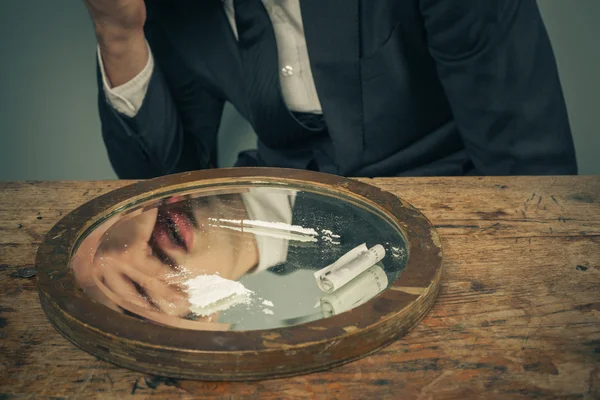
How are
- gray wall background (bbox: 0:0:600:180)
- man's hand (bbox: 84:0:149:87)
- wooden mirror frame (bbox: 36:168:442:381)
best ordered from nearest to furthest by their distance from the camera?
wooden mirror frame (bbox: 36:168:442:381) < man's hand (bbox: 84:0:149:87) < gray wall background (bbox: 0:0:600:180)

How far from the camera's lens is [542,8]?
165 centimetres

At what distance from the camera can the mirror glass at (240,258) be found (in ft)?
1.95

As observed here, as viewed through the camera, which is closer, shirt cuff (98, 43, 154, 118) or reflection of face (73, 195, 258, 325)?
reflection of face (73, 195, 258, 325)

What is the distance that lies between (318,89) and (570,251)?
2.13 ft

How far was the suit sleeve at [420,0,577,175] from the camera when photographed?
3.77ft

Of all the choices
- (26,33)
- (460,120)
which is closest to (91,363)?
(460,120)

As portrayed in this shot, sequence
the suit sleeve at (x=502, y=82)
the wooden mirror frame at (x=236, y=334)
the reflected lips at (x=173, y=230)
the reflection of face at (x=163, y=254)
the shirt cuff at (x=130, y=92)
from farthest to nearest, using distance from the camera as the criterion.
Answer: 1. the shirt cuff at (x=130, y=92)
2. the suit sleeve at (x=502, y=82)
3. the reflected lips at (x=173, y=230)
4. the reflection of face at (x=163, y=254)
5. the wooden mirror frame at (x=236, y=334)

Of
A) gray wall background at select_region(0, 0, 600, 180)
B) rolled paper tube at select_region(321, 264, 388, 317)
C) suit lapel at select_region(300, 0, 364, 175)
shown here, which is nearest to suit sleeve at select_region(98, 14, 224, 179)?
gray wall background at select_region(0, 0, 600, 180)

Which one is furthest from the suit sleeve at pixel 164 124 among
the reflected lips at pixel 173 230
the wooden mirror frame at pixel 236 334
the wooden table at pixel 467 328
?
the wooden mirror frame at pixel 236 334

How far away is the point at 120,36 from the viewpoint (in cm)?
A: 135

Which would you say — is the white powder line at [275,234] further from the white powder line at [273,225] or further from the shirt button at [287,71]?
the shirt button at [287,71]

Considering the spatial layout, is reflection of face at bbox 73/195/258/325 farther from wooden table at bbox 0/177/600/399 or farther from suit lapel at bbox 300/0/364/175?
suit lapel at bbox 300/0/364/175

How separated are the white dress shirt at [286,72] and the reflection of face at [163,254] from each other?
62cm

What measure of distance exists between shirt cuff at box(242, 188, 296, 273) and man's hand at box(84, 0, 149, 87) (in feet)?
2.19
